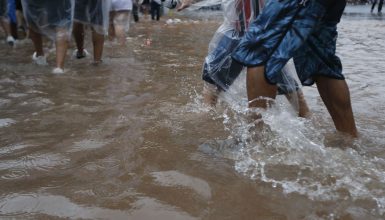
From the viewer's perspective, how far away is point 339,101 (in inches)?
99.3

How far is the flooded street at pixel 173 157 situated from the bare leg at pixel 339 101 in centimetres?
8

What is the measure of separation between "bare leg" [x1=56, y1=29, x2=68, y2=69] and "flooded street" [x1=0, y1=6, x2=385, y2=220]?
0.65 metres

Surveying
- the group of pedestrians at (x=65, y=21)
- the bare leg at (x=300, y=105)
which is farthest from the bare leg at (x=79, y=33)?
the bare leg at (x=300, y=105)

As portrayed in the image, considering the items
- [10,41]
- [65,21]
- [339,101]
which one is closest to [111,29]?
[10,41]

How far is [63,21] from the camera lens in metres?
4.70

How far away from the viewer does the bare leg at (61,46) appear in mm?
4589

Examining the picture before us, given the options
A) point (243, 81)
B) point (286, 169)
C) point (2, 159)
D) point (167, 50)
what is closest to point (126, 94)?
point (243, 81)

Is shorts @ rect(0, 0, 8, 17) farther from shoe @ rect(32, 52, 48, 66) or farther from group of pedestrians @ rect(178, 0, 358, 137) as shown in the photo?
group of pedestrians @ rect(178, 0, 358, 137)

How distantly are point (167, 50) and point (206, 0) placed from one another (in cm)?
311

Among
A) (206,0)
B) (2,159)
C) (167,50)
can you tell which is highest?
(206,0)

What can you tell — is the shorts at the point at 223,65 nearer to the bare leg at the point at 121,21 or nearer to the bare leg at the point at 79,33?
the bare leg at the point at 79,33

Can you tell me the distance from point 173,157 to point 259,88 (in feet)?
1.82

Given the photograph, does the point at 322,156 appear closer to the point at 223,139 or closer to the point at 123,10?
the point at 223,139

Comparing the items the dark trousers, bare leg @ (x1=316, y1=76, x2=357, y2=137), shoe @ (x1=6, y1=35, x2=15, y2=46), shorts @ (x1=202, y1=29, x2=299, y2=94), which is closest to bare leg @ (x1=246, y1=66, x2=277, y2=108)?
bare leg @ (x1=316, y1=76, x2=357, y2=137)
